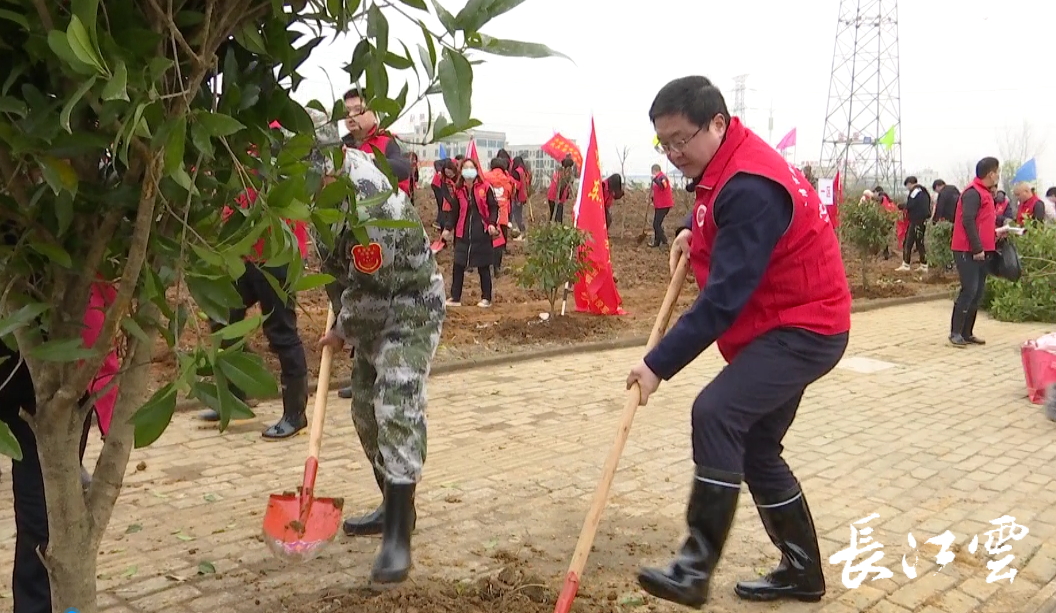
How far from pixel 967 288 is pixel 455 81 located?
9.41m

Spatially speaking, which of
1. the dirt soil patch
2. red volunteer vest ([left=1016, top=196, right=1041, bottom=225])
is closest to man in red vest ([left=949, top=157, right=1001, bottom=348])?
the dirt soil patch

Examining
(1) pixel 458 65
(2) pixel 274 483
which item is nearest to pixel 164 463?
(2) pixel 274 483

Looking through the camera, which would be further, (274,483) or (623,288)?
(623,288)

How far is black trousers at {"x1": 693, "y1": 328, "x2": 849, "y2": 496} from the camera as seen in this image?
3137mm

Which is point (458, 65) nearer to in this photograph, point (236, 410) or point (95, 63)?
point (95, 63)

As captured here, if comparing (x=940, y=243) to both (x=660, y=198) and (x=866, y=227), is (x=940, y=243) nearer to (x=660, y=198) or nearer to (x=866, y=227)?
(x=866, y=227)

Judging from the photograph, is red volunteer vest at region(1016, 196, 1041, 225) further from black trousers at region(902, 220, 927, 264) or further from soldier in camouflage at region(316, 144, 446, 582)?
soldier in camouflage at region(316, 144, 446, 582)

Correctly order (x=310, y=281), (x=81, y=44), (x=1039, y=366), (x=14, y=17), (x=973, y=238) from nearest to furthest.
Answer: (x=81, y=44)
(x=14, y=17)
(x=310, y=281)
(x=1039, y=366)
(x=973, y=238)

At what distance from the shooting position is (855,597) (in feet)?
11.8

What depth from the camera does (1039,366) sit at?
709 cm

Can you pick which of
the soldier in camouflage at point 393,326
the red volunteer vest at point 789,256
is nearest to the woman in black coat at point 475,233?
the soldier in camouflage at point 393,326

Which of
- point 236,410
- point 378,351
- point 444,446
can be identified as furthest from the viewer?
point 444,446

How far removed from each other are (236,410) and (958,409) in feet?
21.4

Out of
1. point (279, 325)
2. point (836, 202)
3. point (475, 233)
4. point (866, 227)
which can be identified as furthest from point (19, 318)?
point (836, 202)
